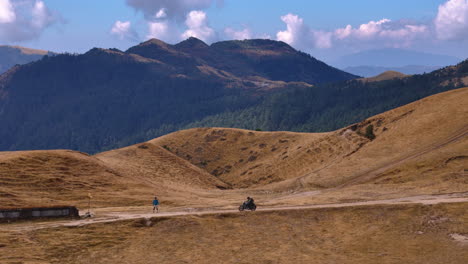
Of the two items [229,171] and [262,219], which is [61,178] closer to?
[262,219]

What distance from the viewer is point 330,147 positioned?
118 meters

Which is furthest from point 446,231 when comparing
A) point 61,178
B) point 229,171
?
point 229,171

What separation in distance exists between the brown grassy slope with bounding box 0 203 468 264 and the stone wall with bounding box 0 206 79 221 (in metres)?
5.99

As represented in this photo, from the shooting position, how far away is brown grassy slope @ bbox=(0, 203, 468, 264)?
43.2 metres

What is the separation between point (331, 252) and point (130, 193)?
139 ft

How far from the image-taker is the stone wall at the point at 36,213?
52594 millimetres

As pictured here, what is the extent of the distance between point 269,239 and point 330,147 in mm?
72309

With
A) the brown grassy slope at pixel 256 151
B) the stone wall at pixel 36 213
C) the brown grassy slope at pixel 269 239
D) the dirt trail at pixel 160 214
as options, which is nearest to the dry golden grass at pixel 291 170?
the brown grassy slope at pixel 256 151

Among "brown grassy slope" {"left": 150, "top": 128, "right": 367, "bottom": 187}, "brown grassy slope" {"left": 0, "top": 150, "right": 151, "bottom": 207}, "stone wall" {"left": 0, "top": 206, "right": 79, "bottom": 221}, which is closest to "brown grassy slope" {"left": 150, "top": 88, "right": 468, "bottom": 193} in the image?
"brown grassy slope" {"left": 150, "top": 128, "right": 367, "bottom": 187}

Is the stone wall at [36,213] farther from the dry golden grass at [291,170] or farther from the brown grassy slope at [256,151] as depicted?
the brown grassy slope at [256,151]

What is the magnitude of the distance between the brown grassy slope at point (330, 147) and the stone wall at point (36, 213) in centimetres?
4720

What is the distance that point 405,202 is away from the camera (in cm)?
5616

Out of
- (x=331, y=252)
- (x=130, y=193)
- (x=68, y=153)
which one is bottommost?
(x=331, y=252)

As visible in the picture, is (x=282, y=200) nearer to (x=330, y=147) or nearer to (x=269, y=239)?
(x=269, y=239)
